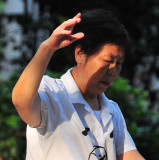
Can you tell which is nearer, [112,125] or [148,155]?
[112,125]

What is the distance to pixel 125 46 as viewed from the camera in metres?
2.27

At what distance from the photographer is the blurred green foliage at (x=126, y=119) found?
4.40 m

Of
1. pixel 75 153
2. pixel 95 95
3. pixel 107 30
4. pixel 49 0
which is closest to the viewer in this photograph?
pixel 75 153

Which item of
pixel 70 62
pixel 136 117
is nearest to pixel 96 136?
pixel 136 117

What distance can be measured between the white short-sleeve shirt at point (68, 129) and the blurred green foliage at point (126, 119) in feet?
7.25

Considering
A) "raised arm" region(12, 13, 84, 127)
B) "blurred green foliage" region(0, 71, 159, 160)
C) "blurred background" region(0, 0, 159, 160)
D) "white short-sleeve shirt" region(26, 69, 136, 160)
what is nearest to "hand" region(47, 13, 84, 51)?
"raised arm" region(12, 13, 84, 127)

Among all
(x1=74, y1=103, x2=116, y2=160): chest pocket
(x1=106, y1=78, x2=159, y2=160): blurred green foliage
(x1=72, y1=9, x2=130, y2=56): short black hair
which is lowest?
(x1=106, y1=78, x2=159, y2=160): blurred green foliage

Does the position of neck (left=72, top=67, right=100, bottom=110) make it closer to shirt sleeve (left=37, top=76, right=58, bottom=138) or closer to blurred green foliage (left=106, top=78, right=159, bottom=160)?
shirt sleeve (left=37, top=76, right=58, bottom=138)

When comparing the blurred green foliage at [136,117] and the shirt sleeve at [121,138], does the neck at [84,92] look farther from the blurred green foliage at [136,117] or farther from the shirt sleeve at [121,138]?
the blurred green foliage at [136,117]

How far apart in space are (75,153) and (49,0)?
4904 millimetres

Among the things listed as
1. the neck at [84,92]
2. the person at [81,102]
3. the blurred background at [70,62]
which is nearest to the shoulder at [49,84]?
the person at [81,102]

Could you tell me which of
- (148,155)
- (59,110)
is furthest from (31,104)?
(148,155)

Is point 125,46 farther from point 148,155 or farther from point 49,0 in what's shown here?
point 49,0

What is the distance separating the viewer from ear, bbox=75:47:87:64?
2.26 metres
